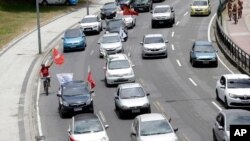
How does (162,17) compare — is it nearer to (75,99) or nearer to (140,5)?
(140,5)

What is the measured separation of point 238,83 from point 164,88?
6.48 metres

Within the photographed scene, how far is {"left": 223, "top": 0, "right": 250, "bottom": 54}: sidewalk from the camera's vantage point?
171 feet

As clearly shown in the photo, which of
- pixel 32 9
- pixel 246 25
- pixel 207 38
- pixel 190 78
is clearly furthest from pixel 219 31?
pixel 32 9

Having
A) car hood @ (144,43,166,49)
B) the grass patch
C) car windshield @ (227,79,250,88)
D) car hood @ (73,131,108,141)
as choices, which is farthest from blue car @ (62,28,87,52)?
car hood @ (73,131,108,141)

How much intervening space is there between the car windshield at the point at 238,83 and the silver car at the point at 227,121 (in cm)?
713

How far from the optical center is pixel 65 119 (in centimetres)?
3341

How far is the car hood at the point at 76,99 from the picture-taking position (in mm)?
33125

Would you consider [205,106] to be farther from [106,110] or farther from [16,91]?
[16,91]

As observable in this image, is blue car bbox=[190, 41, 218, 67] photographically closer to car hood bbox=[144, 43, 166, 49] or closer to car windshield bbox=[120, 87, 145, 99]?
car hood bbox=[144, 43, 166, 49]

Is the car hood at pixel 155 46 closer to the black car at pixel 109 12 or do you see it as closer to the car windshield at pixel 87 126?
the car windshield at pixel 87 126

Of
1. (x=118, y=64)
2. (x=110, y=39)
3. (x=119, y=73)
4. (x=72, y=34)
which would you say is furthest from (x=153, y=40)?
(x=119, y=73)

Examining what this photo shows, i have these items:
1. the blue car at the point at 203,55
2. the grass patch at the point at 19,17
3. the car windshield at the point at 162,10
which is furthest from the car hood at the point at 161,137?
the car windshield at the point at 162,10

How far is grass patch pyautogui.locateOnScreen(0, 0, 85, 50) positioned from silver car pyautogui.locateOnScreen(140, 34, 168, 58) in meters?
14.8

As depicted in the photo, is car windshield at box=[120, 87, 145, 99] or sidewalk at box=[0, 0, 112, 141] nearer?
sidewalk at box=[0, 0, 112, 141]
